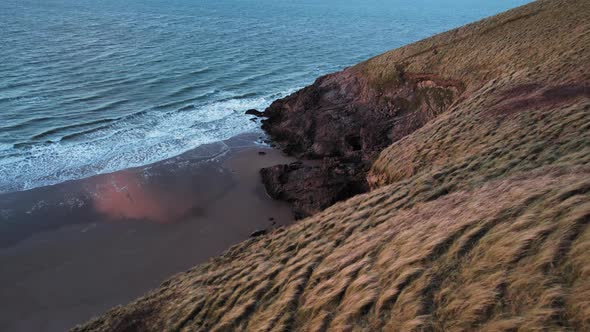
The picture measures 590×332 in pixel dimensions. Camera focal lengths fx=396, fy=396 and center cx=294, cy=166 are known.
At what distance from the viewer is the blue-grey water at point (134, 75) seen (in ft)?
97.7

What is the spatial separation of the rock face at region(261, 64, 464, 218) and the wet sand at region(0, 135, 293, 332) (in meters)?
1.88

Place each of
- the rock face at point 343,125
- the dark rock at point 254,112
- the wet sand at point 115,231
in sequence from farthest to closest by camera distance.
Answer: the dark rock at point 254,112 < the rock face at point 343,125 < the wet sand at point 115,231

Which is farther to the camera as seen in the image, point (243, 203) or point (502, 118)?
point (243, 203)

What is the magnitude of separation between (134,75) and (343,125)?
28.9 metres

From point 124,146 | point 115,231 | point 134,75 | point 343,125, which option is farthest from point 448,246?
point 134,75

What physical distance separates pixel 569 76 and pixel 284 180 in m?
15.5

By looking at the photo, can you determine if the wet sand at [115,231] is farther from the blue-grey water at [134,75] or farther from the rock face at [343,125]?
the blue-grey water at [134,75]

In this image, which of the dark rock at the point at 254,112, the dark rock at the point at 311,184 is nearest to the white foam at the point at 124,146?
the dark rock at the point at 254,112

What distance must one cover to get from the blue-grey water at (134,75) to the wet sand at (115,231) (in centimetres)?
283

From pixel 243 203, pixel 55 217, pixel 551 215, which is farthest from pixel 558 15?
pixel 55 217

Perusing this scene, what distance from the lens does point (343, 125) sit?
29.9 meters

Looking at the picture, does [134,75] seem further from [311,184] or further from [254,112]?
[311,184]

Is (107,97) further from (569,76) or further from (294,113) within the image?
(569,76)

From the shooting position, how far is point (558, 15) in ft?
93.0
